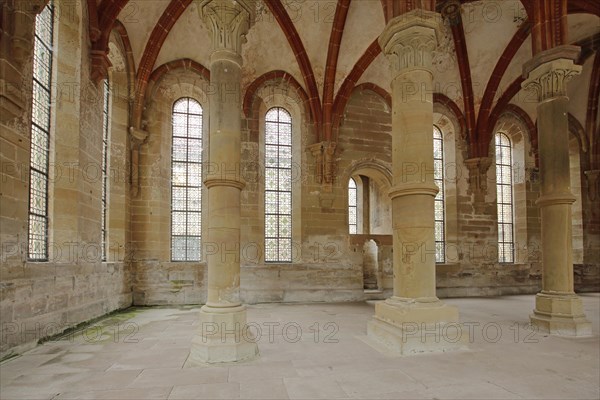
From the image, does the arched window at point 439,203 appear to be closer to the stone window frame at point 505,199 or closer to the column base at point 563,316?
the stone window frame at point 505,199

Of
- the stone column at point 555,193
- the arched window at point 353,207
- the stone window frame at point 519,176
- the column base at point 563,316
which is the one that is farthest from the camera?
the arched window at point 353,207

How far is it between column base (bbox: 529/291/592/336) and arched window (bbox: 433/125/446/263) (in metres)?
5.99

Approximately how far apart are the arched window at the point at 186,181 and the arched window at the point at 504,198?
10017mm

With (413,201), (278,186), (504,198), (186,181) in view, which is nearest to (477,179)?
(504,198)

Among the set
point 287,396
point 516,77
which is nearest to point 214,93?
point 287,396

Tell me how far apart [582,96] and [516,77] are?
3.17 metres

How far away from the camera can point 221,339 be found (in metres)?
4.93

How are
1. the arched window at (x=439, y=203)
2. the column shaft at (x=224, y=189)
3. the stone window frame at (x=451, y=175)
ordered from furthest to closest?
the arched window at (x=439, y=203), the stone window frame at (x=451, y=175), the column shaft at (x=224, y=189)

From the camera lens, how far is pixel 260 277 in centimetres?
1102

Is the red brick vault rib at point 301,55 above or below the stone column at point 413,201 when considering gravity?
above

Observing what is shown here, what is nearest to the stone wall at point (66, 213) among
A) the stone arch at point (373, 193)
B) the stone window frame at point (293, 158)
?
the stone window frame at point (293, 158)

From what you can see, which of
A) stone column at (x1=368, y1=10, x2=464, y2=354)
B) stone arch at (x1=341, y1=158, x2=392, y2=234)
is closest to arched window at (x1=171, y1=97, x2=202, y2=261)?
stone arch at (x1=341, y1=158, x2=392, y2=234)

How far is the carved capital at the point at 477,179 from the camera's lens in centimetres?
1316

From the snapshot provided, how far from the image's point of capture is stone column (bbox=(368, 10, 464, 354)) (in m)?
5.38
